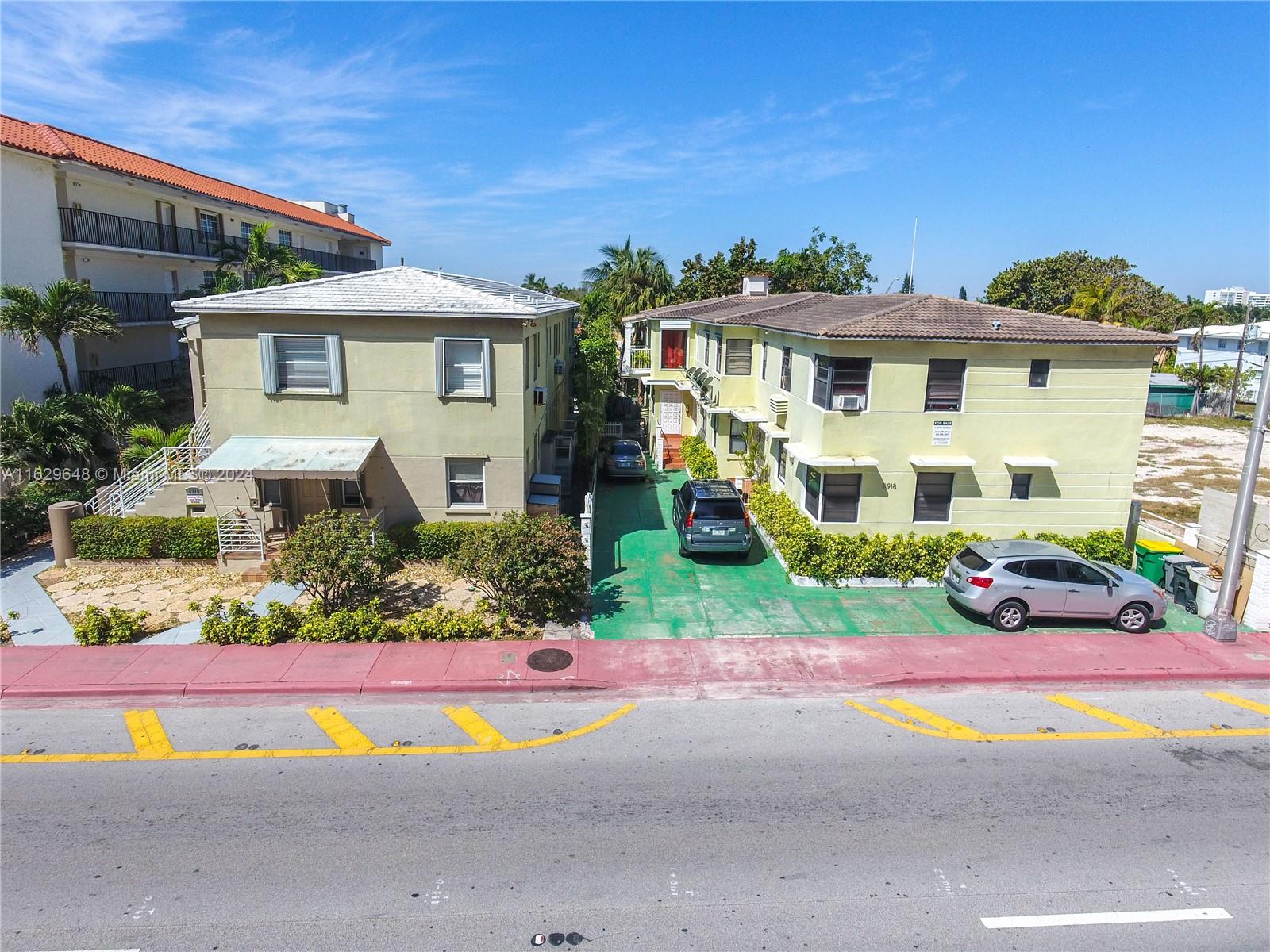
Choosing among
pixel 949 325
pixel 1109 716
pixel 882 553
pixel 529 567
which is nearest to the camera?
pixel 1109 716

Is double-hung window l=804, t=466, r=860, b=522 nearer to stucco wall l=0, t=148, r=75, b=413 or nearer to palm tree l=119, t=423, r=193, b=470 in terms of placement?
palm tree l=119, t=423, r=193, b=470

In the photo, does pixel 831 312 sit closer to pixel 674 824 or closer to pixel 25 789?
pixel 674 824

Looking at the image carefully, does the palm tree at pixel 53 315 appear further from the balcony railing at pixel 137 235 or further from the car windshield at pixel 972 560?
the car windshield at pixel 972 560

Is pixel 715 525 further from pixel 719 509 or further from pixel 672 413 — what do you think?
pixel 672 413

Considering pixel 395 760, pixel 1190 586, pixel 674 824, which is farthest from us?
pixel 1190 586

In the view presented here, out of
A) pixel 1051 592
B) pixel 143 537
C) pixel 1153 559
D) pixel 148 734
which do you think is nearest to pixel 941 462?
pixel 1051 592

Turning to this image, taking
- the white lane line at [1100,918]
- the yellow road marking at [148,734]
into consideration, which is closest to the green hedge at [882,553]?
the white lane line at [1100,918]

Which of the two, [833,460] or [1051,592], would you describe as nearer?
[1051,592]

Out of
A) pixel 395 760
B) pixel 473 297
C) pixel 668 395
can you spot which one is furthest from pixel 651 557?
pixel 668 395

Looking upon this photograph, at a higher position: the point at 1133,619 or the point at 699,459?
the point at 699,459
